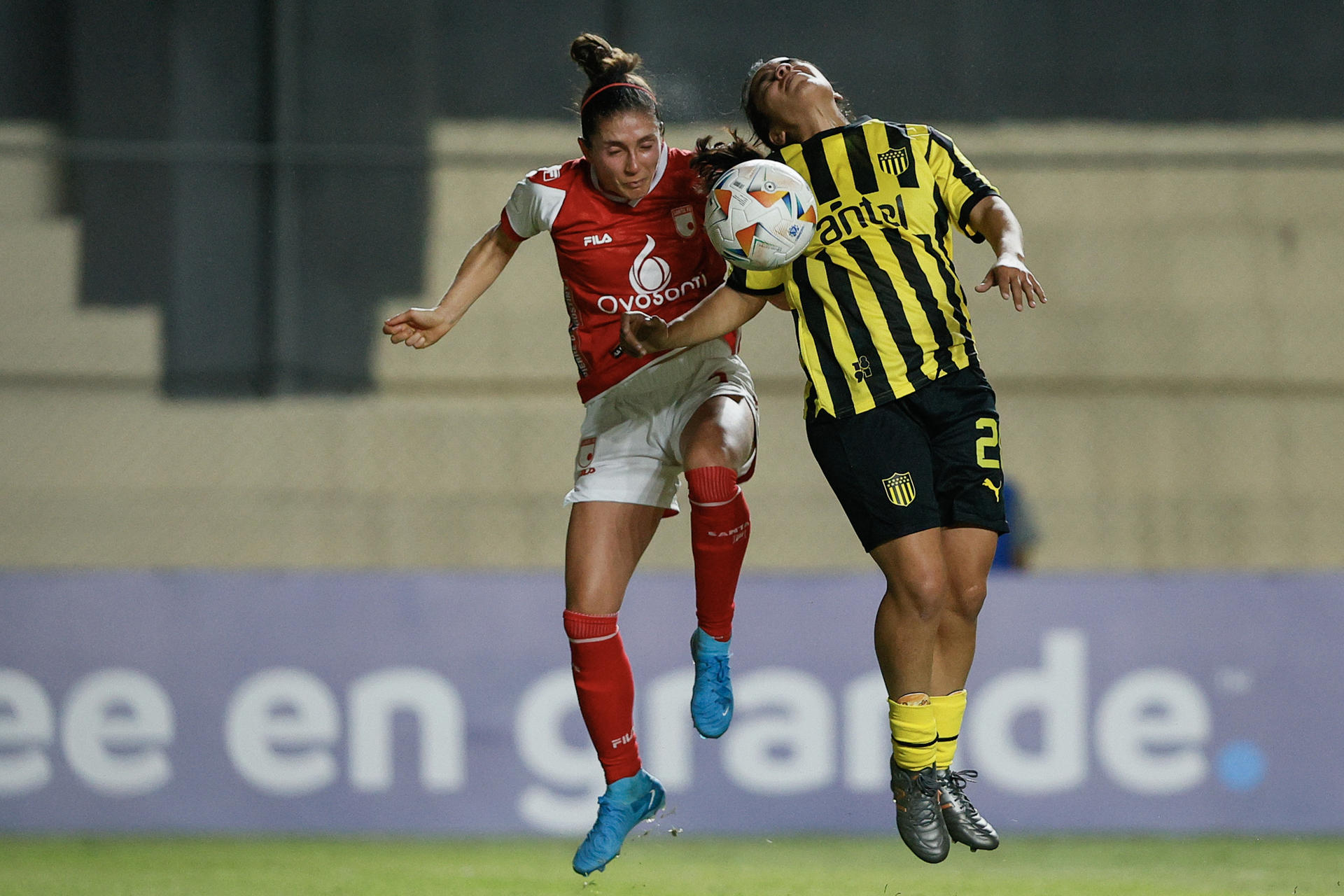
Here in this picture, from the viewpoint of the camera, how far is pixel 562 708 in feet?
21.6

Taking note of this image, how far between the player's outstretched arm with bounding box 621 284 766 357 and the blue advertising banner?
3.01 metres

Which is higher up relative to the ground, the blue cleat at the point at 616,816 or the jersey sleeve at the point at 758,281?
the jersey sleeve at the point at 758,281

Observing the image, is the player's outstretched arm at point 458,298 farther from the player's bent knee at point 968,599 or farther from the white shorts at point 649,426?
the player's bent knee at point 968,599

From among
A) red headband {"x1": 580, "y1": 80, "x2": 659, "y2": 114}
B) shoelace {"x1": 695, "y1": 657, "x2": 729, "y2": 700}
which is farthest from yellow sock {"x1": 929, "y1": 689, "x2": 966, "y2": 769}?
red headband {"x1": 580, "y1": 80, "x2": 659, "y2": 114}

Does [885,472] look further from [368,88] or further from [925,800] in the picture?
[368,88]

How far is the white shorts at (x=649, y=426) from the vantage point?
4.05 meters

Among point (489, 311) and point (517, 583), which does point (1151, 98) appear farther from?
point (517, 583)

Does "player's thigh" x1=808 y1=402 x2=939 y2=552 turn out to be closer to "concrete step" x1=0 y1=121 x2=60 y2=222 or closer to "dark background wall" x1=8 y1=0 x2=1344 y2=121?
"dark background wall" x1=8 y1=0 x2=1344 y2=121

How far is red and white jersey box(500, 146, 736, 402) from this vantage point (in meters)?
4.02

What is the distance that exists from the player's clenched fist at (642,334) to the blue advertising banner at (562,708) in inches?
120

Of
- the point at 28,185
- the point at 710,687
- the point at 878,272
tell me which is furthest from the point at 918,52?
the point at 710,687

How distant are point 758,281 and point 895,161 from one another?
0.45 m

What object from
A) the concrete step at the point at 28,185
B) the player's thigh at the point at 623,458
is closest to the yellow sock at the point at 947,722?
the player's thigh at the point at 623,458

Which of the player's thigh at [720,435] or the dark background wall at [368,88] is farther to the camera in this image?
the dark background wall at [368,88]
